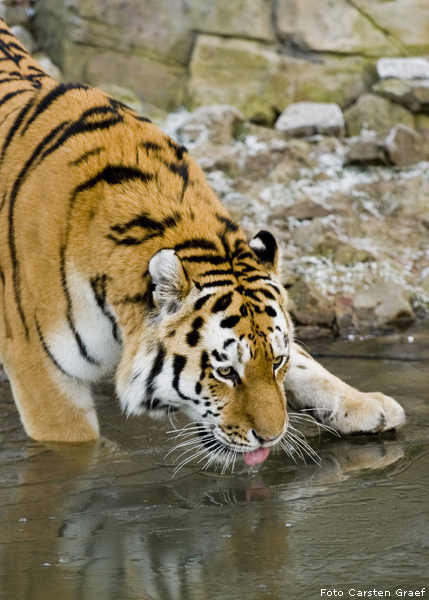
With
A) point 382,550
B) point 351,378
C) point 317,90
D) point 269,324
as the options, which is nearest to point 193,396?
point 269,324

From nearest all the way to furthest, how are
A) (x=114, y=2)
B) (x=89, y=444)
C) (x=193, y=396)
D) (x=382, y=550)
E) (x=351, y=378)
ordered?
(x=382, y=550)
(x=193, y=396)
(x=89, y=444)
(x=351, y=378)
(x=114, y=2)

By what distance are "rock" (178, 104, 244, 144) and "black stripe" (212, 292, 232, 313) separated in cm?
493

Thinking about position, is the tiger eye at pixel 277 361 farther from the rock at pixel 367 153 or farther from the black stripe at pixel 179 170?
the rock at pixel 367 153

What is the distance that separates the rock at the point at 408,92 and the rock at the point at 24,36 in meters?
3.27

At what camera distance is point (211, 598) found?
2.16 meters

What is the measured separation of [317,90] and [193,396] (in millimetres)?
6056

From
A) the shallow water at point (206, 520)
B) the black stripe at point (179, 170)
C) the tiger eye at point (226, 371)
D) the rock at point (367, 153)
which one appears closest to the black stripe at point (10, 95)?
the black stripe at point (179, 170)

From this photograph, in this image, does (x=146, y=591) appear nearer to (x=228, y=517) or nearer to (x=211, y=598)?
(x=211, y=598)

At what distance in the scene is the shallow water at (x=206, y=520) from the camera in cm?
225

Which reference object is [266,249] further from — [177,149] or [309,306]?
[309,306]

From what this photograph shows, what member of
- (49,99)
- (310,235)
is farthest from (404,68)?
(49,99)

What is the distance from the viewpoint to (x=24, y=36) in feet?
28.2

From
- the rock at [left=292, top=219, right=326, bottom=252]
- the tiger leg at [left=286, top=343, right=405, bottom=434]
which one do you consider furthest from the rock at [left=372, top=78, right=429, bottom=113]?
the tiger leg at [left=286, top=343, right=405, bottom=434]

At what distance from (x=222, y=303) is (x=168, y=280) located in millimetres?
186
